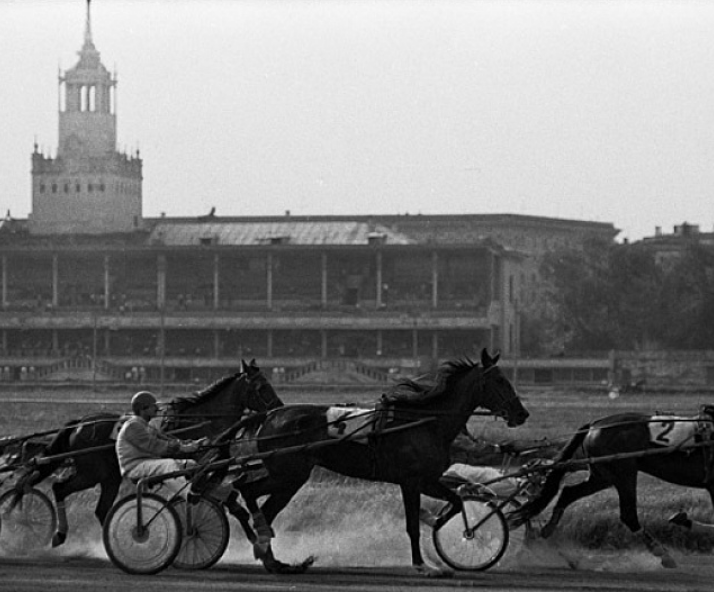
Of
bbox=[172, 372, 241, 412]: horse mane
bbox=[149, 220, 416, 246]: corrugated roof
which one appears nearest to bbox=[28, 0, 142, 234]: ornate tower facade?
bbox=[149, 220, 416, 246]: corrugated roof

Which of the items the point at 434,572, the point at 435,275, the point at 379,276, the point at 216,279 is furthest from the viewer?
the point at 379,276

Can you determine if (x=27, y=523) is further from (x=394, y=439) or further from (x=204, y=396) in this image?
(x=394, y=439)

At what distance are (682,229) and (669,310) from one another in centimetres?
Answer: 4625

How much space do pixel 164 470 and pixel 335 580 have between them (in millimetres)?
2171

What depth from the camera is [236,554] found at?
75.3ft

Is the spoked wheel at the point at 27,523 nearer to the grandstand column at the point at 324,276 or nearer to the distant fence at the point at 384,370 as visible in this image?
the distant fence at the point at 384,370

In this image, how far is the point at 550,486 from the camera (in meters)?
22.2

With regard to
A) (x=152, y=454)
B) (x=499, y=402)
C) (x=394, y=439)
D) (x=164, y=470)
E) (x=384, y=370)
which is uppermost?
(x=384, y=370)

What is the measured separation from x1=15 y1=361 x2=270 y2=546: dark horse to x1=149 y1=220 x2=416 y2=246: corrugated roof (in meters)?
100

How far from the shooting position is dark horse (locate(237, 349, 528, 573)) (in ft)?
71.2

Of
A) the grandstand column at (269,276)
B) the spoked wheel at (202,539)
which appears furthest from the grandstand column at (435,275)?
the spoked wheel at (202,539)

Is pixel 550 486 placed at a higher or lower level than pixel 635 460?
lower

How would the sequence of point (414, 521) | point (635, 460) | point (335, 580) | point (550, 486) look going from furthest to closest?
point (550, 486) < point (635, 460) < point (414, 521) < point (335, 580)

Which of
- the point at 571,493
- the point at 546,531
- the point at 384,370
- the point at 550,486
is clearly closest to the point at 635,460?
the point at 571,493
